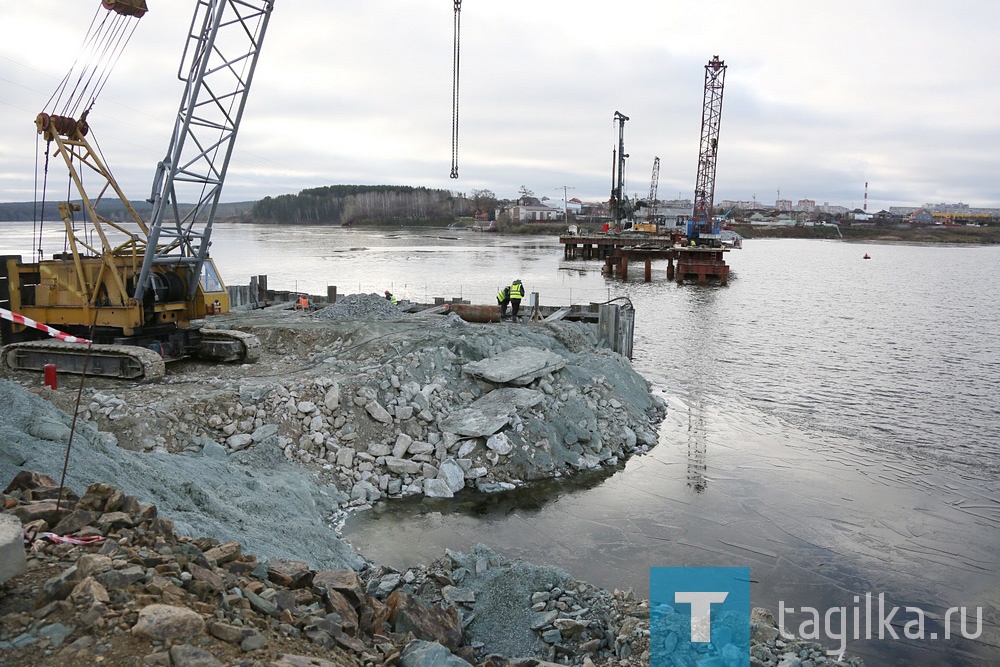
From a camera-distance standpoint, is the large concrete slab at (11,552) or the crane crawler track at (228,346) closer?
the large concrete slab at (11,552)

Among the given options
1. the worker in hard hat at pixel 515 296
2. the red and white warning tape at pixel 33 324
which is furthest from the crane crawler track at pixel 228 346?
the worker in hard hat at pixel 515 296

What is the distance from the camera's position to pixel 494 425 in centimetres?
1163

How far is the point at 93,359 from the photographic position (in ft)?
42.4

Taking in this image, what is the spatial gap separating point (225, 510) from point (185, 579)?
11.2 feet

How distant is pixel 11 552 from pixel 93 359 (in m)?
10.1

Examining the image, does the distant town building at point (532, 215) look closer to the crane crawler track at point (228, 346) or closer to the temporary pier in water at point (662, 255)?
the temporary pier in water at point (662, 255)

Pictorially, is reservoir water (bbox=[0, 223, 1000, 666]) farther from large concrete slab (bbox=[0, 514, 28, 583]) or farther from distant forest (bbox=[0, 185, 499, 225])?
distant forest (bbox=[0, 185, 499, 225])

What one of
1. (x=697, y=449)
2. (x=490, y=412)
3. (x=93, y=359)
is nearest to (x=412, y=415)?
(x=490, y=412)

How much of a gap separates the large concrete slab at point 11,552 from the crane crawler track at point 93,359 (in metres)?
9.04

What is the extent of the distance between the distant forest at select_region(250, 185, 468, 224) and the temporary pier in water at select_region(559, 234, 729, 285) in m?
89.3

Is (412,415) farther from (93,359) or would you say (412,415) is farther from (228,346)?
(93,359)

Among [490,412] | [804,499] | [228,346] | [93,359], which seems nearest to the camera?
[804,499]

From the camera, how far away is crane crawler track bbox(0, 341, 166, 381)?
1262 cm

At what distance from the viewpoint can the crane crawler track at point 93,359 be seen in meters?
12.6
